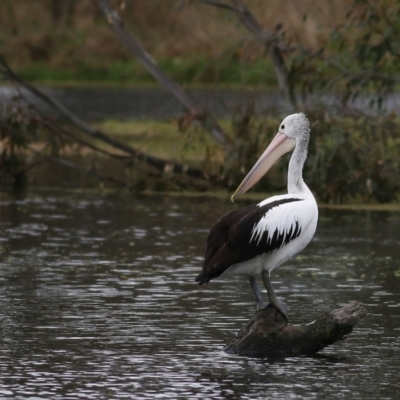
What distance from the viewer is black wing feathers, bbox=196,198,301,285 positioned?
7.83 metres

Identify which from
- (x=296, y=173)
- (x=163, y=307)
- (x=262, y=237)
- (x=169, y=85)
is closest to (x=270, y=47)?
(x=169, y=85)

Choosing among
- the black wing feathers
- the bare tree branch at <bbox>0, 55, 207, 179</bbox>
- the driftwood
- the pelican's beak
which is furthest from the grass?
the driftwood

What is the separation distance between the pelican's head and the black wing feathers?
0.84 m

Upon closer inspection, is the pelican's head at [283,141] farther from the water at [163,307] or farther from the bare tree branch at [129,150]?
the bare tree branch at [129,150]

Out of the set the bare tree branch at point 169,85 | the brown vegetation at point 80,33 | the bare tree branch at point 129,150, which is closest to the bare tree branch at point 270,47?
the bare tree branch at point 169,85

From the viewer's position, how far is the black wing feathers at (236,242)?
783 cm

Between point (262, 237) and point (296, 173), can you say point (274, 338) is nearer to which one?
point (262, 237)

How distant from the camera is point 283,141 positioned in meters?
9.06

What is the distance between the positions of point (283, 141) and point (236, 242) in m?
1.45

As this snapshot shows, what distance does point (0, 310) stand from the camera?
9133 mm

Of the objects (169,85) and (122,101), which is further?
(122,101)

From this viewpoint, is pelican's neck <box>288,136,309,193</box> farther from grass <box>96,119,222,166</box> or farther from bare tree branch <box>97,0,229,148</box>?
bare tree branch <box>97,0,229,148</box>

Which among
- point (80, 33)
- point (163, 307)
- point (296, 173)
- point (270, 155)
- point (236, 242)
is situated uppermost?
point (80, 33)

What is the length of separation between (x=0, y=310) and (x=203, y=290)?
1.87 meters
